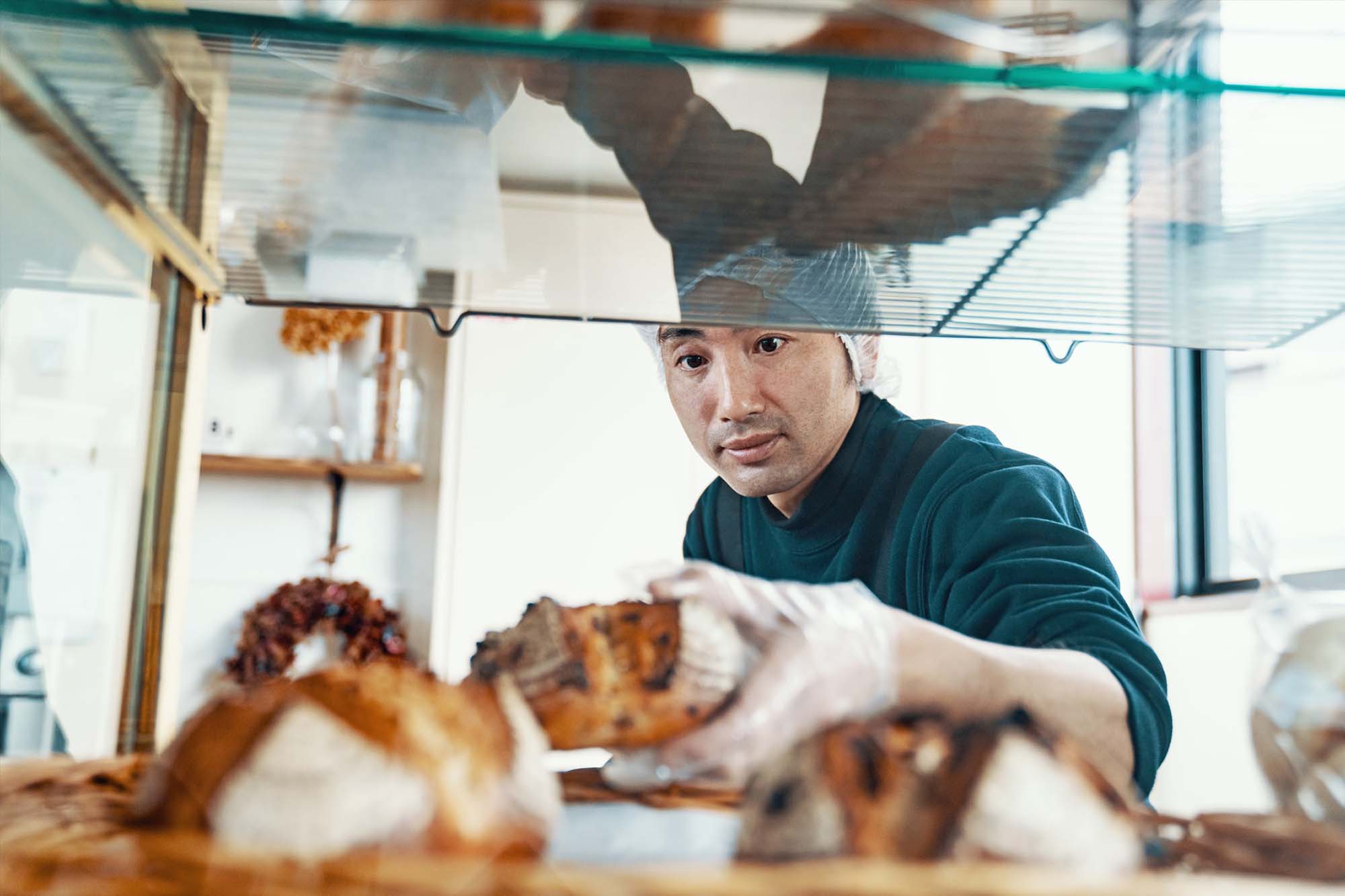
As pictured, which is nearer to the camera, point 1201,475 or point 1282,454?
point 1282,454

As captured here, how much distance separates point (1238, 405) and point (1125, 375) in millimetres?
66

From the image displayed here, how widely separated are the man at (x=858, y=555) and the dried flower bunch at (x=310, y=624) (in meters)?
0.39

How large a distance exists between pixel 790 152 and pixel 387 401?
530mm

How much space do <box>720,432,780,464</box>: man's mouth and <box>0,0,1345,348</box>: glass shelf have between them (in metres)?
0.06

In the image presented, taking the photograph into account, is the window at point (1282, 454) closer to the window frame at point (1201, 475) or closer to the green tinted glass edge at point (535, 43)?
the window frame at point (1201, 475)

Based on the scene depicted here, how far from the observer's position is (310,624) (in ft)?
3.57

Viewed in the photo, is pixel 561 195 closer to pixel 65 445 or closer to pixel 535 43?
pixel 535 43

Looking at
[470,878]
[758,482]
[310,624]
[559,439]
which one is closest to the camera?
[470,878]

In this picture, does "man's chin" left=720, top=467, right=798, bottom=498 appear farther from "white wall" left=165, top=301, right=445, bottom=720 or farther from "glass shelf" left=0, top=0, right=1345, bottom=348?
"white wall" left=165, top=301, right=445, bottom=720

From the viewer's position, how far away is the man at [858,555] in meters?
0.38

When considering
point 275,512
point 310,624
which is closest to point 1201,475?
point 310,624

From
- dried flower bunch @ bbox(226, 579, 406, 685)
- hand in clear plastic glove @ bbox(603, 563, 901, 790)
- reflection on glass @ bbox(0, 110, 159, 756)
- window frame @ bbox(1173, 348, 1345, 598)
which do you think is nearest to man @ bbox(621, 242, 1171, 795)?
hand in clear plastic glove @ bbox(603, 563, 901, 790)

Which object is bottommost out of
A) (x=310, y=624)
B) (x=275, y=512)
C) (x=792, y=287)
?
(x=310, y=624)

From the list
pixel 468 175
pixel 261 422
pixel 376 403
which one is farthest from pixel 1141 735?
pixel 261 422
